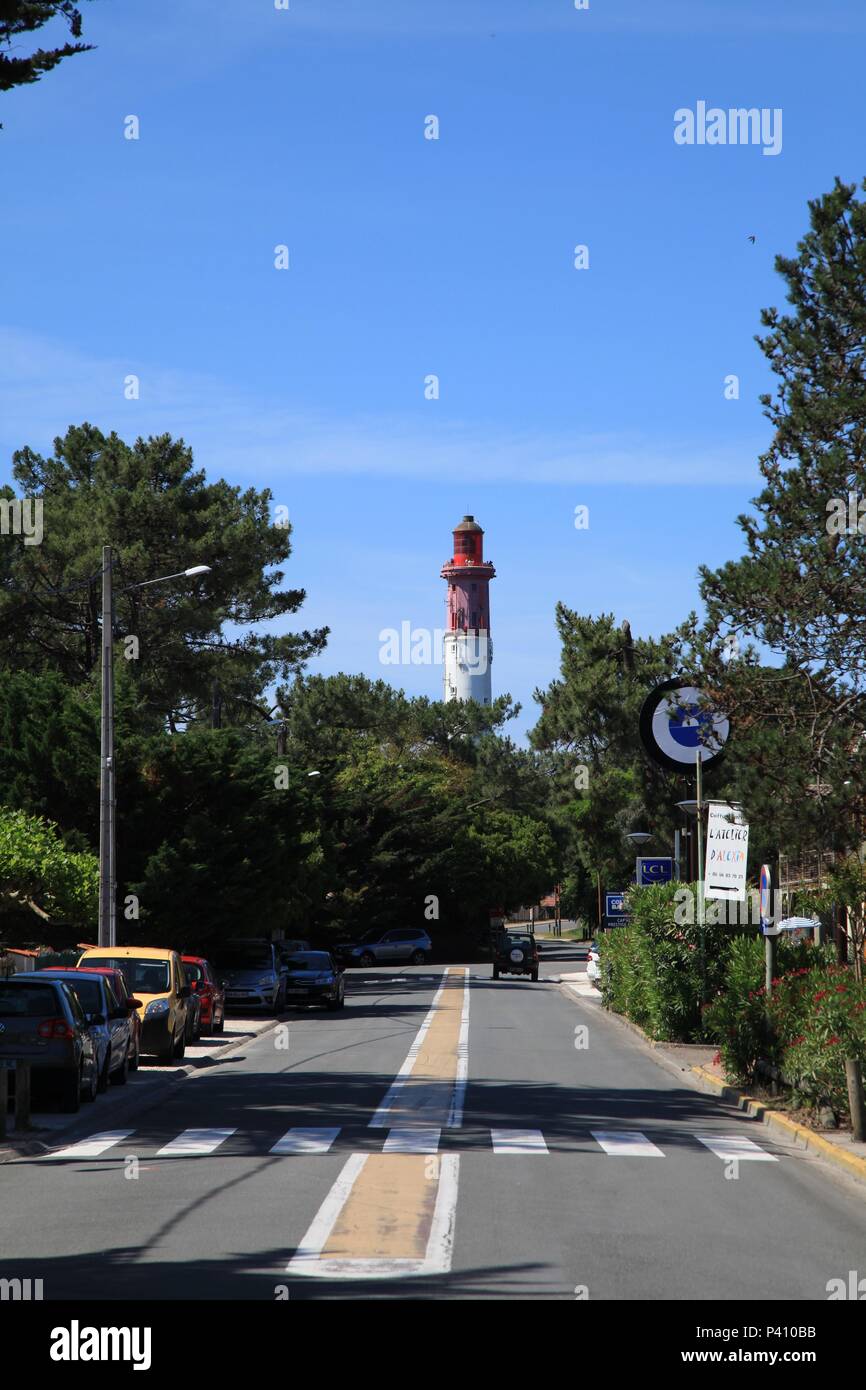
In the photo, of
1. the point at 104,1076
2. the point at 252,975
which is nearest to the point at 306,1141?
the point at 104,1076

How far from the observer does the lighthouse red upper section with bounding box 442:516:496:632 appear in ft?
504

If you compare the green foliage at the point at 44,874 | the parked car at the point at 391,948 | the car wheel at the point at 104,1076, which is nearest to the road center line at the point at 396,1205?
the car wheel at the point at 104,1076

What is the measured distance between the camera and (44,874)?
105 ft

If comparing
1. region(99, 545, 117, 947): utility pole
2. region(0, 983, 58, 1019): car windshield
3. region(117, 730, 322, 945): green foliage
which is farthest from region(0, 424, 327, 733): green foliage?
region(0, 983, 58, 1019): car windshield

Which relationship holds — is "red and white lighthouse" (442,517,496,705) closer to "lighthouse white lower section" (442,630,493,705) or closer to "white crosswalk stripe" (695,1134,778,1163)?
"lighthouse white lower section" (442,630,493,705)

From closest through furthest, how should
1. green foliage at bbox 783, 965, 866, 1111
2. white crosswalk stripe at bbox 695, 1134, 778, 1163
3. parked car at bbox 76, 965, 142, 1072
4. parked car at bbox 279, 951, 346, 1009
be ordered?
white crosswalk stripe at bbox 695, 1134, 778, 1163, green foliage at bbox 783, 965, 866, 1111, parked car at bbox 76, 965, 142, 1072, parked car at bbox 279, 951, 346, 1009

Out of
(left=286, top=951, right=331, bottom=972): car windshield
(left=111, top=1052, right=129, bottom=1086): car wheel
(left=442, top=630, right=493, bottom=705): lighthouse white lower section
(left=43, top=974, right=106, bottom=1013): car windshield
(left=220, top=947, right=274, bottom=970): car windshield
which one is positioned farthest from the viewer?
(left=442, top=630, right=493, bottom=705): lighthouse white lower section

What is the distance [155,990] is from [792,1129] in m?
12.2

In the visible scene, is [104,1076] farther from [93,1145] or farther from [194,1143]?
[194,1143]

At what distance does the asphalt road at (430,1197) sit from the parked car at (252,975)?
16805 mm

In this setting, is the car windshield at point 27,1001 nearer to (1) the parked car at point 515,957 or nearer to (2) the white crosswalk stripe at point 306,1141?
(2) the white crosswalk stripe at point 306,1141

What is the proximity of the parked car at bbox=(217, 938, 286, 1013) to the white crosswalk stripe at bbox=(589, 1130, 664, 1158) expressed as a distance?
24510mm
